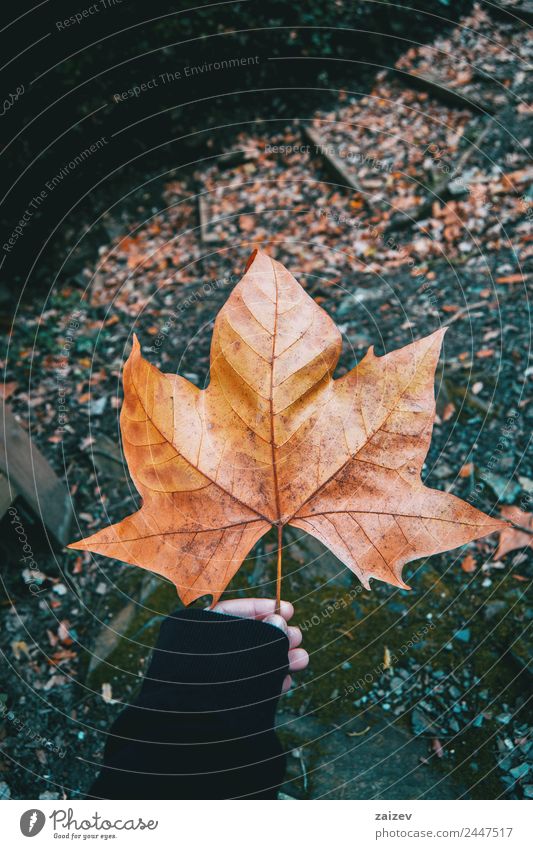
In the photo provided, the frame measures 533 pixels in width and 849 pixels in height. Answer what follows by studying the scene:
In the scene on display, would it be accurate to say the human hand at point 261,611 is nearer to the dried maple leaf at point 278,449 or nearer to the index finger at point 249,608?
the index finger at point 249,608

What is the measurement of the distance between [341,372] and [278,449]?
1.86 m

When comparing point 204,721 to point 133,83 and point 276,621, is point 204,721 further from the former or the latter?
point 133,83

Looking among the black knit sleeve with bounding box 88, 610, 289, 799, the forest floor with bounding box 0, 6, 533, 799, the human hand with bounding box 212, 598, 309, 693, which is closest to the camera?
the black knit sleeve with bounding box 88, 610, 289, 799

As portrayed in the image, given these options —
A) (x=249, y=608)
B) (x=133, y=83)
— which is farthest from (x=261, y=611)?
(x=133, y=83)

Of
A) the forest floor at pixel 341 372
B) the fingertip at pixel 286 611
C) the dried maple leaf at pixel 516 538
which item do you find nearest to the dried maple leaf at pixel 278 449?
the fingertip at pixel 286 611

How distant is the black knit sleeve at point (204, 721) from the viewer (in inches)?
60.9

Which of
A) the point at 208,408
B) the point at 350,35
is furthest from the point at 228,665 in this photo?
the point at 350,35

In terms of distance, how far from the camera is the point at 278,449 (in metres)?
1.25

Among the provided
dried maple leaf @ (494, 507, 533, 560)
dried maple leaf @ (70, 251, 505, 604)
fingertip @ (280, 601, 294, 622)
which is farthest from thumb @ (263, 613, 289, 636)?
dried maple leaf @ (494, 507, 533, 560)

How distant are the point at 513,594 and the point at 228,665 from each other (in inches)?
48.1

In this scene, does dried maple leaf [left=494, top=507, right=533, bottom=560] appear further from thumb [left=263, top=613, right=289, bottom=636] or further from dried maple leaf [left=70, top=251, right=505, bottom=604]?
dried maple leaf [left=70, top=251, right=505, bottom=604]

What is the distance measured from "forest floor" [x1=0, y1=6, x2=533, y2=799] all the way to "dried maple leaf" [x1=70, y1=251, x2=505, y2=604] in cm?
112

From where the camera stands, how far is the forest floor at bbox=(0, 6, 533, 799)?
2.07m

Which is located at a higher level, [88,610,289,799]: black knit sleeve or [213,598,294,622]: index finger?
[213,598,294,622]: index finger
